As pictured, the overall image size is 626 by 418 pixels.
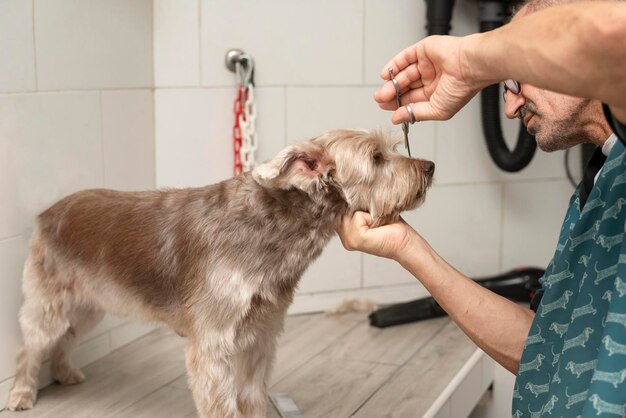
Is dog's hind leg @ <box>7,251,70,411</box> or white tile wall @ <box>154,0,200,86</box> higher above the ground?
white tile wall @ <box>154,0,200,86</box>

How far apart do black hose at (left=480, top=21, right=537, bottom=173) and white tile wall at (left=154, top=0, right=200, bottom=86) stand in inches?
43.1

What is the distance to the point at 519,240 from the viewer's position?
10.8 ft

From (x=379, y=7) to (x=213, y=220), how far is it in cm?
136

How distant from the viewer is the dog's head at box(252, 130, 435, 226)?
1.77m

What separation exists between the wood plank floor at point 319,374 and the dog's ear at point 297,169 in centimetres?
75

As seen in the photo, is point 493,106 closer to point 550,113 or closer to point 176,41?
point 176,41

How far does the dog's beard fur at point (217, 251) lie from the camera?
1795mm

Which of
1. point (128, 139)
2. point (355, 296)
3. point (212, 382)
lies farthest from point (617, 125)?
point (355, 296)

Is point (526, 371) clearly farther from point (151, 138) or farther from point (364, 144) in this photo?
point (151, 138)

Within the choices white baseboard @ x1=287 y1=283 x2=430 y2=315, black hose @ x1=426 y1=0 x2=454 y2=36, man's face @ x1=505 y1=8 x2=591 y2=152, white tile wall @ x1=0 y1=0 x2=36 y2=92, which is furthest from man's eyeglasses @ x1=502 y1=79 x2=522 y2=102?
white baseboard @ x1=287 y1=283 x2=430 y2=315

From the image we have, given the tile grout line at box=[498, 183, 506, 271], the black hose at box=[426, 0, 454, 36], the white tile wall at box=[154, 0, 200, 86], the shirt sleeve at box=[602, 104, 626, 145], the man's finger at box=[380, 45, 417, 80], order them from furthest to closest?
the tile grout line at box=[498, 183, 506, 271] → the black hose at box=[426, 0, 454, 36] → the white tile wall at box=[154, 0, 200, 86] → the man's finger at box=[380, 45, 417, 80] → the shirt sleeve at box=[602, 104, 626, 145]

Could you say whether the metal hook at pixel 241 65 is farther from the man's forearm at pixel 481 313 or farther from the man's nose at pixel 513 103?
the man's forearm at pixel 481 313

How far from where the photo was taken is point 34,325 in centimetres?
212

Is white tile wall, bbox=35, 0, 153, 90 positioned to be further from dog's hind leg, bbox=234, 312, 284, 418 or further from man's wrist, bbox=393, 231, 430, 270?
man's wrist, bbox=393, 231, 430, 270
